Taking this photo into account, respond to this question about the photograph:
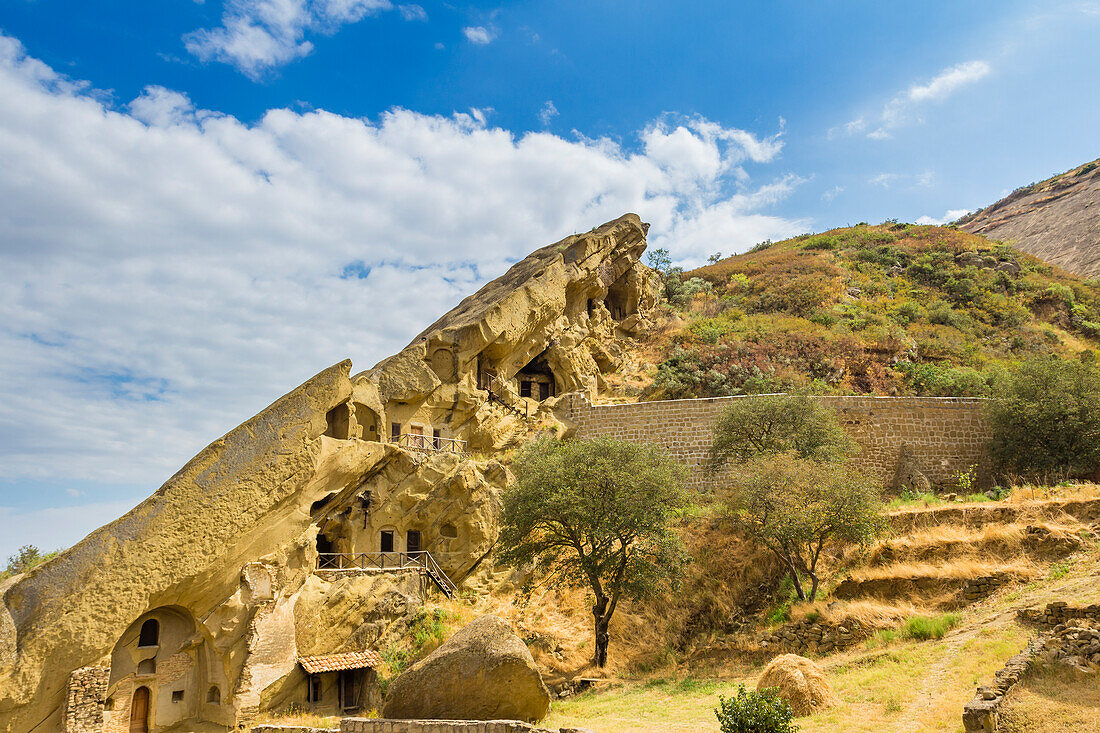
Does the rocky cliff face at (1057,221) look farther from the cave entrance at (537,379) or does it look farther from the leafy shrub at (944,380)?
the cave entrance at (537,379)

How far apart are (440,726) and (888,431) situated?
19541 mm

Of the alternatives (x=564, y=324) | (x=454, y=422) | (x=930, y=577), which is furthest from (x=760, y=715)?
(x=564, y=324)

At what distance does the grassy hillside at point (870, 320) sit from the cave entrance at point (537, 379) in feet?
15.3

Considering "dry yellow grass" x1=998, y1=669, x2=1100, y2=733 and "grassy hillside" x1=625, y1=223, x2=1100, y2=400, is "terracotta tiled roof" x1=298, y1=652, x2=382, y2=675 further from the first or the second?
"grassy hillside" x1=625, y1=223, x2=1100, y2=400

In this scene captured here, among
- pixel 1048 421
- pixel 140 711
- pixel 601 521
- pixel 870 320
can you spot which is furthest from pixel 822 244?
pixel 140 711

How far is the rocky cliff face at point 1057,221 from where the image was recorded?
56581 mm

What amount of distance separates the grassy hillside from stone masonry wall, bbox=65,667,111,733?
75.3 ft

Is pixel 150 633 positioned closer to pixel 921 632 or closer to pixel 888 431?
pixel 921 632

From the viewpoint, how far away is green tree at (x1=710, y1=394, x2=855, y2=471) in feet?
70.3

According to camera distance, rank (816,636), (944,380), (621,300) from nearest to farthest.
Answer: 1. (816,636)
2. (944,380)
3. (621,300)

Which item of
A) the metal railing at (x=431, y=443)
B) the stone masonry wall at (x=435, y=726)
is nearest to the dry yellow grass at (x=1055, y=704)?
the stone masonry wall at (x=435, y=726)

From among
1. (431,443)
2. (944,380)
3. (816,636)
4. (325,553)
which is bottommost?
(816,636)

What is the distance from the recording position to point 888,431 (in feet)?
79.3

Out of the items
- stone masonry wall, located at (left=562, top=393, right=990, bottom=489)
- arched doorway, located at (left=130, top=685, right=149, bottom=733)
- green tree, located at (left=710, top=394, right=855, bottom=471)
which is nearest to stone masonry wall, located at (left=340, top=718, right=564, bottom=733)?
arched doorway, located at (left=130, top=685, right=149, bottom=733)
